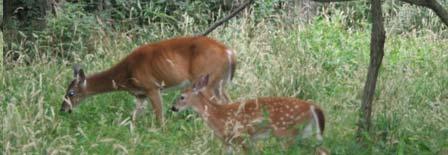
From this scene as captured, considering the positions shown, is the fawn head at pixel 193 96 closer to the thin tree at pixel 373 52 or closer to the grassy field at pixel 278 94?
the grassy field at pixel 278 94

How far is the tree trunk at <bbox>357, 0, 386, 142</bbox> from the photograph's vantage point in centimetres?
657

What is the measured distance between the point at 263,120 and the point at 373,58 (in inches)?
39.3

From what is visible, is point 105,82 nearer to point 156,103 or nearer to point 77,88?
point 77,88

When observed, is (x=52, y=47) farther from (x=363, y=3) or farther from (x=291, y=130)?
(x=363, y=3)

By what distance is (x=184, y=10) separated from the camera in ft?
44.4

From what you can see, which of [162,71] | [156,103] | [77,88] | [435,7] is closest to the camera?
[435,7]

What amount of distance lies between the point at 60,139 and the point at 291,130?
1.72 metres

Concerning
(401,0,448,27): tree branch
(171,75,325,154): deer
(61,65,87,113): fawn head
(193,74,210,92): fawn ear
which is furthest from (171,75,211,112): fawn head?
(401,0,448,27): tree branch

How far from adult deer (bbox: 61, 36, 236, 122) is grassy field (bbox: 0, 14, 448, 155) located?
0.21m

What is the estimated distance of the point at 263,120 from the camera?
6.48 m

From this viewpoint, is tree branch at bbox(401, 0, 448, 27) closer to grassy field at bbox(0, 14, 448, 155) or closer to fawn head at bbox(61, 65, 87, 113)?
grassy field at bbox(0, 14, 448, 155)

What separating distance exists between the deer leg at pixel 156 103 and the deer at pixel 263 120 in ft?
3.88

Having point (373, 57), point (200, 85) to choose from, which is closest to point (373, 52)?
point (373, 57)

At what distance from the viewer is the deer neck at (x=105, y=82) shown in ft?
28.1
